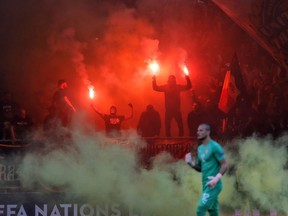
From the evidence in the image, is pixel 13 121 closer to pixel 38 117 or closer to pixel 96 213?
pixel 38 117

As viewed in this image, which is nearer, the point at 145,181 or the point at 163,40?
the point at 145,181

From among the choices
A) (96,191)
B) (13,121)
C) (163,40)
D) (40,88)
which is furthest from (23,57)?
(96,191)

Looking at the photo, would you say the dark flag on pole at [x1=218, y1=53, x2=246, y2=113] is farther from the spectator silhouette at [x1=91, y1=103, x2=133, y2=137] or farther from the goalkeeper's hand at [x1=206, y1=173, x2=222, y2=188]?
the goalkeeper's hand at [x1=206, y1=173, x2=222, y2=188]

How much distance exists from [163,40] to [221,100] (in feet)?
6.66

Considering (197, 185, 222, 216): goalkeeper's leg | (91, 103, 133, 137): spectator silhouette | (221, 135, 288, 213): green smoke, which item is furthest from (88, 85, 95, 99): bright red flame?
(197, 185, 222, 216): goalkeeper's leg

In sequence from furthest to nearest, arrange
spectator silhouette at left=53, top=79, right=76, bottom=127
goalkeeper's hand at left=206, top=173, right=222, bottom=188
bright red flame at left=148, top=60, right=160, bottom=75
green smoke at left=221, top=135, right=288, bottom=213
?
bright red flame at left=148, top=60, right=160, bottom=75
spectator silhouette at left=53, top=79, right=76, bottom=127
green smoke at left=221, top=135, right=288, bottom=213
goalkeeper's hand at left=206, top=173, right=222, bottom=188

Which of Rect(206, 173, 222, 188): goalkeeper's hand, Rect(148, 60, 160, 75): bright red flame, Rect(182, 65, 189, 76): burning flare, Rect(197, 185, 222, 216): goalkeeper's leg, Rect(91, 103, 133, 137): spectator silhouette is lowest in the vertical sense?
Rect(197, 185, 222, 216): goalkeeper's leg

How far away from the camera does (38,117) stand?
1250 cm

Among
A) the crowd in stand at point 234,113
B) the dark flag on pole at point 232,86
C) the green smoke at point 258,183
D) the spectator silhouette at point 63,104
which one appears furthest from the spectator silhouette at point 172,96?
the green smoke at point 258,183

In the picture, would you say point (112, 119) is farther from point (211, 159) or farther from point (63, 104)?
point (211, 159)

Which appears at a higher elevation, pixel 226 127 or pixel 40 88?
pixel 40 88

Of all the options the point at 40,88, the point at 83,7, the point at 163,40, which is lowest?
the point at 40,88

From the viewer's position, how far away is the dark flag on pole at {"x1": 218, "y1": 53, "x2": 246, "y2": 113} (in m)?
12.7

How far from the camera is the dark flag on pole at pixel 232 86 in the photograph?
12734 mm
